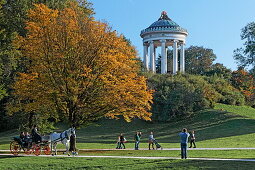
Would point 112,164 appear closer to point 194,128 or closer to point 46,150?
point 46,150

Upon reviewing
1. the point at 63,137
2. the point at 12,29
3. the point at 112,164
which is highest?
the point at 12,29

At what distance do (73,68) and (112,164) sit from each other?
935 cm

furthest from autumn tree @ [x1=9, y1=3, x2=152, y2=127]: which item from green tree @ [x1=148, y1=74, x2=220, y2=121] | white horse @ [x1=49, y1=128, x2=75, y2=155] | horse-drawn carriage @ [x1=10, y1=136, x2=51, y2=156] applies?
green tree @ [x1=148, y1=74, x2=220, y2=121]

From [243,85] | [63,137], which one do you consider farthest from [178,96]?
[63,137]

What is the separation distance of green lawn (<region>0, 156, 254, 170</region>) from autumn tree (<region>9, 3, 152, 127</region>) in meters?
6.36

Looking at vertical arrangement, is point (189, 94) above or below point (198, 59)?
below

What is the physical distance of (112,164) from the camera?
63.0 feet

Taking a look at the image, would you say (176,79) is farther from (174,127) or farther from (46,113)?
(46,113)

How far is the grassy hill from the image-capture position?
39263 mm

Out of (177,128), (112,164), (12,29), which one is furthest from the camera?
(177,128)

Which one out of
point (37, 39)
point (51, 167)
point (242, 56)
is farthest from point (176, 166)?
point (242, 56)

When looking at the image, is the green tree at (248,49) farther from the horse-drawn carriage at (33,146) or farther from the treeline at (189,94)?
the horse-drawn carriage at (33,146)

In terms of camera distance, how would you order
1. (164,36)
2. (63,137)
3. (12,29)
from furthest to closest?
1. (164,36)
2. (12,29)
3. (63,137)

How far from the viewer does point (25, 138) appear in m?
25.1
